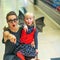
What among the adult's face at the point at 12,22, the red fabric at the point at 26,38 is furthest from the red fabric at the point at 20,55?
the adult's face at the point at 12,22

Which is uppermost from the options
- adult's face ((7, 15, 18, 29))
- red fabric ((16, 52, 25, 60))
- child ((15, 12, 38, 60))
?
adult's face ((7, 15, 18, 29))

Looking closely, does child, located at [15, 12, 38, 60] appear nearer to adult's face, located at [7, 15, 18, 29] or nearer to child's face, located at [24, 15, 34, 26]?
child's face, located at [24, 15, 34, 26]

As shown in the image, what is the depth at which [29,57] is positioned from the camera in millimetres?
2006

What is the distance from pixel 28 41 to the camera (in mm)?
2045

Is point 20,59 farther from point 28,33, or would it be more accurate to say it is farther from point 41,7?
point 41,7

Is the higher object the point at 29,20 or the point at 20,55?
the point at 29,20

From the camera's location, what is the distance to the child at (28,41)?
199cm

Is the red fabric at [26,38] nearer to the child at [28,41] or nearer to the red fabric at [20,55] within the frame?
the child at [28,41]

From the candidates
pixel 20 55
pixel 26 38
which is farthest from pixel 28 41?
pixel 20 55

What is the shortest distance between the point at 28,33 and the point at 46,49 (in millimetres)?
1983

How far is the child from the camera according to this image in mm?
1993

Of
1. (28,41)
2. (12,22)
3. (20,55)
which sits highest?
(12,22)

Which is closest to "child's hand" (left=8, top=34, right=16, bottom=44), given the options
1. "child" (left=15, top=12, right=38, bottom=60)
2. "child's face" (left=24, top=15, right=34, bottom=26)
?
"child" (left=15, top=12, right=38, bottom=60)

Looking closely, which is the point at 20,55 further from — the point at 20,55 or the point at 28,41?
the point at 28,41
